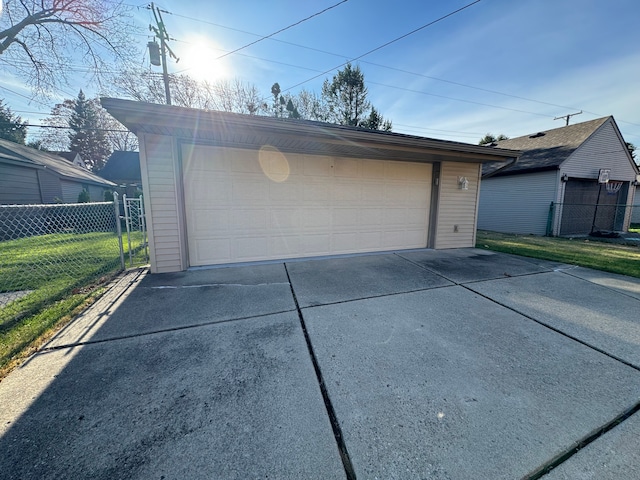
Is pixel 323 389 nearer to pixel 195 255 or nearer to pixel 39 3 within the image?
pixel 195 255

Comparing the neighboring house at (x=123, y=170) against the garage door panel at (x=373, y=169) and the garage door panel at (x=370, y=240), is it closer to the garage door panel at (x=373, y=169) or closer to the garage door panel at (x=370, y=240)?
the garage door panel at (x=373, y=169)

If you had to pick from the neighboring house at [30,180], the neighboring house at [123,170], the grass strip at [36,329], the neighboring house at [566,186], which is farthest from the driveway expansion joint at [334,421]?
the neighboring house at [123,170]

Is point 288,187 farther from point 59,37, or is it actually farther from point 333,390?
point 59,37

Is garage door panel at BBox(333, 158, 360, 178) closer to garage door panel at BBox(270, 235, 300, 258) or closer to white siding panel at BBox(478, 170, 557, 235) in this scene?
garage door panel at BBox(270, 235, 300, 258)

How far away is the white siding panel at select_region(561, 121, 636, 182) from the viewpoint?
10.4m

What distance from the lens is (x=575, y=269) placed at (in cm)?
481

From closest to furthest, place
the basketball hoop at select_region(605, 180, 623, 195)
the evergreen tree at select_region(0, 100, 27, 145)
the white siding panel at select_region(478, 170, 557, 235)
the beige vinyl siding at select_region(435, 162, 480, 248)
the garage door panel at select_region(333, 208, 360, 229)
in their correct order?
the garage door panel at select_region(333, 208, 360, 229)
the beige vinyl siding at select_region(435, 162, 480, 248)
the white siding panel at select_region(478, 170, 557, 235)
the basketball hoop at select_region(605, 180, 623, 195)
the evergreen tree at select_region(0, 100, 27, 145)

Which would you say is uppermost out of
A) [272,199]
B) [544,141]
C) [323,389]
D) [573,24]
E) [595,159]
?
[573,24]

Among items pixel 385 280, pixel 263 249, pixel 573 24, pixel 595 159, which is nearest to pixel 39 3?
pixel 263 249

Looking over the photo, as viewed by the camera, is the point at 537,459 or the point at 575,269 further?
the point at 575,269

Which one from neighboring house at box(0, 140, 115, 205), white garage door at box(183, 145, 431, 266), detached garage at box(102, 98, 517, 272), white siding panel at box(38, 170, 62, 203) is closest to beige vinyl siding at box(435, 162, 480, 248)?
detached garage at box(102, 98, 517, 272)

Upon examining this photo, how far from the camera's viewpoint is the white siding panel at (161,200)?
13.9 ft

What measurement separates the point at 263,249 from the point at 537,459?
4.79 m

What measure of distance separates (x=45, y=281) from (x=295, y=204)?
14.3 feet
